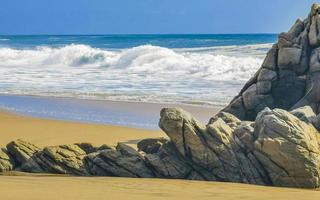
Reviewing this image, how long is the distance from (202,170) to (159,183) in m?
1.08

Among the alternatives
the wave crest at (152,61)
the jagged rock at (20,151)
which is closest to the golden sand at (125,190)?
the jagged rock at (20,151)

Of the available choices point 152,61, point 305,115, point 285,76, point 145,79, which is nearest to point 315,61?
point 285,76

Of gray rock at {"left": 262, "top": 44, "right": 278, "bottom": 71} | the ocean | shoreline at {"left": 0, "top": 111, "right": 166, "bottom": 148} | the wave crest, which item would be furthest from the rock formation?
the wave crest

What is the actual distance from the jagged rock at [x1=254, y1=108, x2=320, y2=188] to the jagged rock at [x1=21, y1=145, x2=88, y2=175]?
321 cm

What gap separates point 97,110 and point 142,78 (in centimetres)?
1484

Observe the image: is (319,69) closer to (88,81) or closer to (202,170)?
(202,170)

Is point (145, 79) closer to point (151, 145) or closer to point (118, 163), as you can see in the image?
point (151, 145)

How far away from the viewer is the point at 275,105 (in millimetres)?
15328

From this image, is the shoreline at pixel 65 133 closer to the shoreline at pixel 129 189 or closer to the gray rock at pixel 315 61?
the gray rock at pixel 315 61

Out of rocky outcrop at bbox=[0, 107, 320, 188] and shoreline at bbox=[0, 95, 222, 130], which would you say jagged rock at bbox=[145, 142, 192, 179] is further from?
shoreline at bbox=[0, 95, 222, 130]

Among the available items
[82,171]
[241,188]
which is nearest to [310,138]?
[241,188]

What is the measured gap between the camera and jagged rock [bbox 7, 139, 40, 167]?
12094 millimetres

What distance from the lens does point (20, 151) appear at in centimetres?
1220

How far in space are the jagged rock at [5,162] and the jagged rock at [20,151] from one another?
4.7 inches
